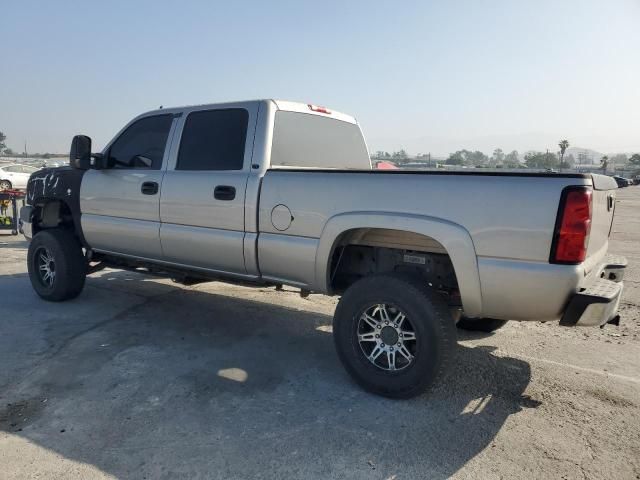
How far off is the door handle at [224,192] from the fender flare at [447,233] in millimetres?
1038

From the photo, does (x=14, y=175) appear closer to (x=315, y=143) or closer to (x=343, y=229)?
(x=315, y=143)

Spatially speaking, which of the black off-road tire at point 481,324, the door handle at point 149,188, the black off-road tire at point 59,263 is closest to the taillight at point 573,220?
the black off-road tire at point 481,324

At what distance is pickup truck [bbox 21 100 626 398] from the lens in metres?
2.96

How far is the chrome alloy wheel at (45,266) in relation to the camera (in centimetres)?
574

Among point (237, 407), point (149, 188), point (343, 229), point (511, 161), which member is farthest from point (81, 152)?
point (511, 161)

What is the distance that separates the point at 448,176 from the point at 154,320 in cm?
349

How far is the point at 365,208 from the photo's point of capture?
137 inches

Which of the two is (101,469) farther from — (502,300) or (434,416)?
(502,300)

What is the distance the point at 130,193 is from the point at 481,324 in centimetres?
370

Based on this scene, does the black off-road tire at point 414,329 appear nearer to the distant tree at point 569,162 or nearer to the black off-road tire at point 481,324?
the black off-road tire at point 481,324

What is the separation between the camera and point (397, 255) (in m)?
3.87

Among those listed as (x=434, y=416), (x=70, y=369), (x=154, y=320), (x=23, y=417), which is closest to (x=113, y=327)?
(x=154, y=320)

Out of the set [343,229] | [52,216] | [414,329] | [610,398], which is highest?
[343,229]

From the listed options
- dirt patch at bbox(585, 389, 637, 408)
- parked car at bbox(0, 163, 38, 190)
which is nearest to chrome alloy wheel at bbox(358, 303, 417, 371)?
dirt patch at bbox(585, 389, 637, 408)
